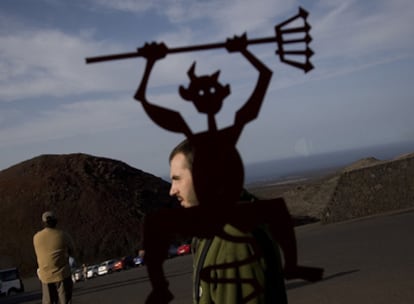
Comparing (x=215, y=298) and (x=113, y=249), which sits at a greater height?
(x=215, y=298)

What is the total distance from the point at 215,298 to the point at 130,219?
4082 cm

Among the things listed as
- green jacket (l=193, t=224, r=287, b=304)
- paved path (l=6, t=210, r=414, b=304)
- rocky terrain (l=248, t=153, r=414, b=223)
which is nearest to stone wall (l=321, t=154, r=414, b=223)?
rocky terrain (l=248, t=153, r=414, b=223)

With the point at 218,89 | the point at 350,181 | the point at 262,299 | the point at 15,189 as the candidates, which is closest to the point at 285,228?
the point at 262,299

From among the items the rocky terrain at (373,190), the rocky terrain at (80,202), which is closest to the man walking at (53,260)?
the rocky terrain at (373,190)

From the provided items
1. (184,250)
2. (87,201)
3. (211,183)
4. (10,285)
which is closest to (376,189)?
(184,250)

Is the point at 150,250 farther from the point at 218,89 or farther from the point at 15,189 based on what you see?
the point at 15,189

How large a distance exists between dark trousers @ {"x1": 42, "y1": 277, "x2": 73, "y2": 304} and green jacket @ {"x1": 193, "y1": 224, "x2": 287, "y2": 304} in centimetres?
448

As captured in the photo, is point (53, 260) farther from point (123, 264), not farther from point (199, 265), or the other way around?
point (123, 264)

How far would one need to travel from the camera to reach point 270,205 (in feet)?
9.84

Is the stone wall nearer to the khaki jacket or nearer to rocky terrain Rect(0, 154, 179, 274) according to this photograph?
the khaki jacket

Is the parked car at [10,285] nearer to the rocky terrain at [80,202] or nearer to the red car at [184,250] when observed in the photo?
the red car at [184,250]

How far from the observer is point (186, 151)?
3.11 m

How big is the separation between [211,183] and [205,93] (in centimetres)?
46

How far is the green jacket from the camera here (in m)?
3.01
